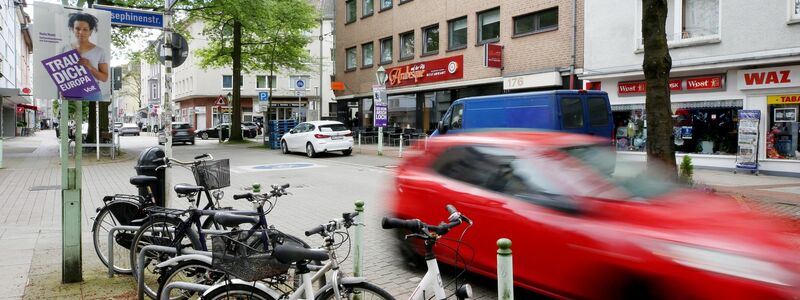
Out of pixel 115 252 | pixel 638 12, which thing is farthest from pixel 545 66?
pixel 115 252

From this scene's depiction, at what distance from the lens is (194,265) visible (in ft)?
12.5

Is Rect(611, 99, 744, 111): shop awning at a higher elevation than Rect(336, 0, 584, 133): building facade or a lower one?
lower

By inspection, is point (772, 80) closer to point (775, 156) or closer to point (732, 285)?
point (775, 156)

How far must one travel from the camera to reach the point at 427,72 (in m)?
28.5

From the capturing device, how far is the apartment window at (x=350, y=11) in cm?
3544

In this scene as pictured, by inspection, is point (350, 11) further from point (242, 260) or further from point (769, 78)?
point (242, 260)

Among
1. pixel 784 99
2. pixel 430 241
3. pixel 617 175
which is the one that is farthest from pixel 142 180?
pixel 784 99

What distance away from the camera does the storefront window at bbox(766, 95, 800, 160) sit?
15391 millimetres

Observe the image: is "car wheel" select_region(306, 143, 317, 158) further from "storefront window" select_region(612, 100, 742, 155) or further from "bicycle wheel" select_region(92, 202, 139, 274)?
"bicycle wheel" select_region(92, 202, 139, 274)

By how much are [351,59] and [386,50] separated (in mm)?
4145

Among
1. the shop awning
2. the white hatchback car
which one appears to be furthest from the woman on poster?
the white hatchback car

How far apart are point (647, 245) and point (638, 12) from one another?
55.9 feet

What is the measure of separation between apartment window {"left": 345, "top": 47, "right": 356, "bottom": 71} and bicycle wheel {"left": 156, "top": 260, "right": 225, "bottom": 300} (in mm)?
31922

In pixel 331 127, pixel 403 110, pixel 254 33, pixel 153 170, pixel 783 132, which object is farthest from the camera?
pixel 254 33
